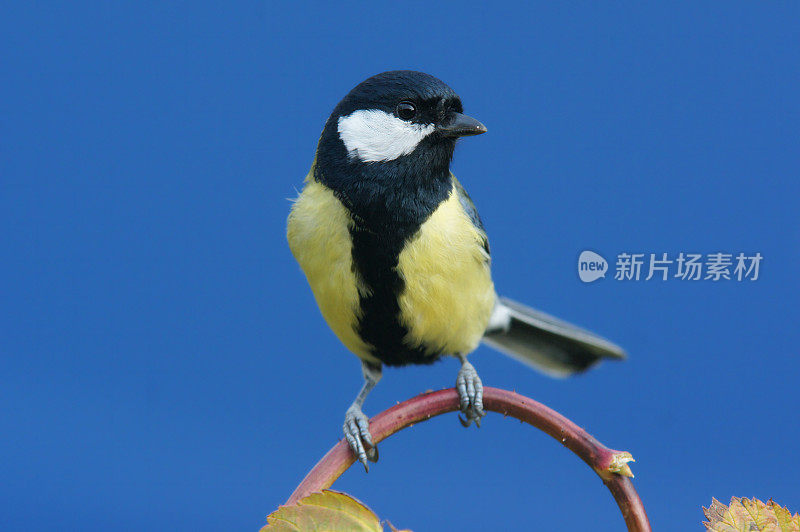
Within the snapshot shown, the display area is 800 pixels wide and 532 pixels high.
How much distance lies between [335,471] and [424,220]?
21.3 inches

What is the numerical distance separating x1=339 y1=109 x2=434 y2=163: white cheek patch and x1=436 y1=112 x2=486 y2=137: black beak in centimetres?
3

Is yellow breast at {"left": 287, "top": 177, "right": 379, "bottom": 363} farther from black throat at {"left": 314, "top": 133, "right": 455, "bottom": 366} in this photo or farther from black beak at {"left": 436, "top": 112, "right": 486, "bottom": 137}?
black beak at {"left": 436, "top": 112, "right": 486, "bottom": 137}

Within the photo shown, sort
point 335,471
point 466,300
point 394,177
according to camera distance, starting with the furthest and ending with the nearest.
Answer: point 466,300 → point 394,177 → point 335,471

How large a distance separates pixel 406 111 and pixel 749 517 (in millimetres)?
790

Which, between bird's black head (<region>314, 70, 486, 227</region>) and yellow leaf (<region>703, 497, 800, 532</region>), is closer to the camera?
yellow leaf (<region>703, 497, 800, 532</region>)

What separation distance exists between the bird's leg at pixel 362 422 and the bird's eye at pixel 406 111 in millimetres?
498

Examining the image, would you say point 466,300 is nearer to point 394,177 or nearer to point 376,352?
point 376,352

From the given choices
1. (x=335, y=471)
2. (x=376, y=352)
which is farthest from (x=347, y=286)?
(x=335, y=471)

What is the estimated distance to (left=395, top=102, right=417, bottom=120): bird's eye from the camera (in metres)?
1.27

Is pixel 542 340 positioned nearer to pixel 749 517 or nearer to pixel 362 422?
pixel 362 422

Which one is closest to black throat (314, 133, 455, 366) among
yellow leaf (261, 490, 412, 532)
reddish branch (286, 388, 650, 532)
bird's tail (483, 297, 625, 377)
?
reddish branch (286, 388, 650, 532)

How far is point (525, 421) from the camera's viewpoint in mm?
943

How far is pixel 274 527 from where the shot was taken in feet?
2.31

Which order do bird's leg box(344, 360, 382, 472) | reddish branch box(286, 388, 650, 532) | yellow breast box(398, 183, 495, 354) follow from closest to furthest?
reddish branch box(286, 388, 650, 532) → bird's leg box(344, 360, 382, 472) → yellow breast box(398, 183, 495, 354)
